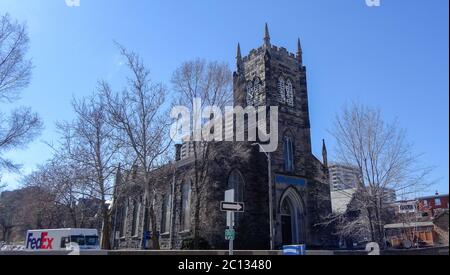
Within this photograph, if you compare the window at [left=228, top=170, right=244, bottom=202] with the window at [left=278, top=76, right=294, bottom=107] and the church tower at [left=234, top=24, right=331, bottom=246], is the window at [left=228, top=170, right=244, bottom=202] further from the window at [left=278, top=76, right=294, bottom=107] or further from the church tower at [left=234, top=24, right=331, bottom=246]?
the window at [left=278, top=76, right=294, bottom=107]

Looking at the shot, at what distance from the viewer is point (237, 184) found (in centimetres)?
3145

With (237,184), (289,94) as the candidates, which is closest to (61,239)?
(237,184)

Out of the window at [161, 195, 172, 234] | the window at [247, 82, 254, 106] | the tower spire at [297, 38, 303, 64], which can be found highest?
the tower spire at [297, 38, 303, 64]

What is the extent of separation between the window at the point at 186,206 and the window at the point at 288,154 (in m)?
9.74

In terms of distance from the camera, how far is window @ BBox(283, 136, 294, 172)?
113 ft

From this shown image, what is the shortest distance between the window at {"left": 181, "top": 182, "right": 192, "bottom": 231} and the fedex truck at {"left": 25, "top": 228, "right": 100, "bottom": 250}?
8.80 m

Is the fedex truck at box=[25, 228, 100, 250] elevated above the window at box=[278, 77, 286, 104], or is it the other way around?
the window at box=[278, 77, 286, 104]

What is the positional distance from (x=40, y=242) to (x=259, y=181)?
18278 millimetres

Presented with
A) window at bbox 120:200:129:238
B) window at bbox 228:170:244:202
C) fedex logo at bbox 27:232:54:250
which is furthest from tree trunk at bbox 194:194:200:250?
window at bbox 120:200:129:238

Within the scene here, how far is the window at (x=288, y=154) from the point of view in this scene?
113 ft
